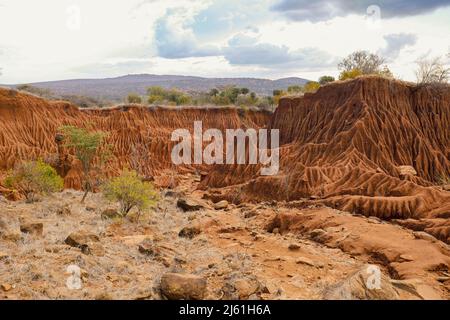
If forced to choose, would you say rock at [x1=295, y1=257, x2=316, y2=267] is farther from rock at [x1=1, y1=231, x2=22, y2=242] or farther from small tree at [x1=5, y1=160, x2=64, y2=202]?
small tree at [x1=5, y1=160, x2=64, y2=202]

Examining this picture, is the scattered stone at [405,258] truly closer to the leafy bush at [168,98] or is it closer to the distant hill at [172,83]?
the leafy bush at [168,98]

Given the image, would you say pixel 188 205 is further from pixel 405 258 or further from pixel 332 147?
pixel 405 258

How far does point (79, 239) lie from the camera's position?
1084cm

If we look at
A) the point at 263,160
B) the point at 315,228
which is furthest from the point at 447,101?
A: the point at 315,228

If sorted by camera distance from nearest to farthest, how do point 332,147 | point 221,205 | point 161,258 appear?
point 161,258, point 221,205, point 332,147

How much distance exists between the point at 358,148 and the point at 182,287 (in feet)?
66.5

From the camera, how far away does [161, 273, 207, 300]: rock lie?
7.82 meters

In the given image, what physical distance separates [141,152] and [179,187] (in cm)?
646

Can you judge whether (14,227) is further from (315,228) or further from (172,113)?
(172,113)

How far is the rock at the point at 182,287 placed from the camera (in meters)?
7.82

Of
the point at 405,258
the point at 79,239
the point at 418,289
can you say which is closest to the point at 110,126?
the point at 79,239

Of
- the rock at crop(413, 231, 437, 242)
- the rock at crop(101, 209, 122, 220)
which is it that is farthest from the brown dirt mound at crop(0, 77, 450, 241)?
the rock at crop(101, 209, 122, 220)

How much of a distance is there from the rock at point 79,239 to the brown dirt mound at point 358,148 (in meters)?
11.4
